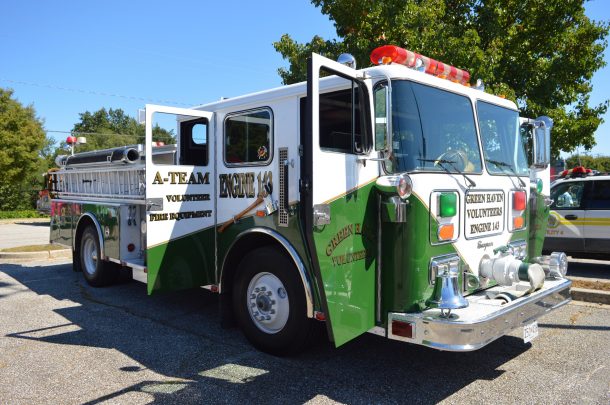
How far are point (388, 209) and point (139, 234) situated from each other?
151 inches

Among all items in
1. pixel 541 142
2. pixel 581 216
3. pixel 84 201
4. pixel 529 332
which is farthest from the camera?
pixel 581 216

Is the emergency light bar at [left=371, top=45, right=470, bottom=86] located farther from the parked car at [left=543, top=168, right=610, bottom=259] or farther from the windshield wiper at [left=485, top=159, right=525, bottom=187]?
the parked car at [left=543, top=168, right=610, bottom=259]

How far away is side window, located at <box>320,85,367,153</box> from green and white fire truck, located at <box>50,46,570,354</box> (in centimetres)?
2

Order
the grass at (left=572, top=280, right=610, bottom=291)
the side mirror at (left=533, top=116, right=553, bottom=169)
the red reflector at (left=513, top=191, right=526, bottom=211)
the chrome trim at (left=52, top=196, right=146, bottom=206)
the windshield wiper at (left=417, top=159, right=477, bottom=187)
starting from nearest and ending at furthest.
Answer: the windshield wiper at (left=417, top=159, right=477, bottom=187) < the red reflector at (left=513, top=191, right=526, bottom=211) < the side mirror at (left=533, top=116, right=553, bottom=169) < the chrome trim at (left=52, top=196, right=146, bottom=206) < the grass at (left=572, top=280, right=610, bottom=291)

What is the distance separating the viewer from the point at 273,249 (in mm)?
4410

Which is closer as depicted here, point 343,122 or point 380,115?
point 380,115

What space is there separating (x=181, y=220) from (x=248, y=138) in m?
1.19

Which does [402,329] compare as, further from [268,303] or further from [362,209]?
[268,303]

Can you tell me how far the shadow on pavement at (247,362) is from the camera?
3.75 m

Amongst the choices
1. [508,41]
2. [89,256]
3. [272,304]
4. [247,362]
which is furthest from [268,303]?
[508,41]

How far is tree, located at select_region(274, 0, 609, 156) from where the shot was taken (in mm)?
8990

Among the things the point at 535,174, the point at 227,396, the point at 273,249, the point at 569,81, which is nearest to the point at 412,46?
the point at 569,81

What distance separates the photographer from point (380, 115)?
3656 mm

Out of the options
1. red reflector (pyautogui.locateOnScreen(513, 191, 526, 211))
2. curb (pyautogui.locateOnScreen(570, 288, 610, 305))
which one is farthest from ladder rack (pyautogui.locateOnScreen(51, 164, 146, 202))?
curb (pyautogui.locateOnScreen(570, 288, 610, 305))
